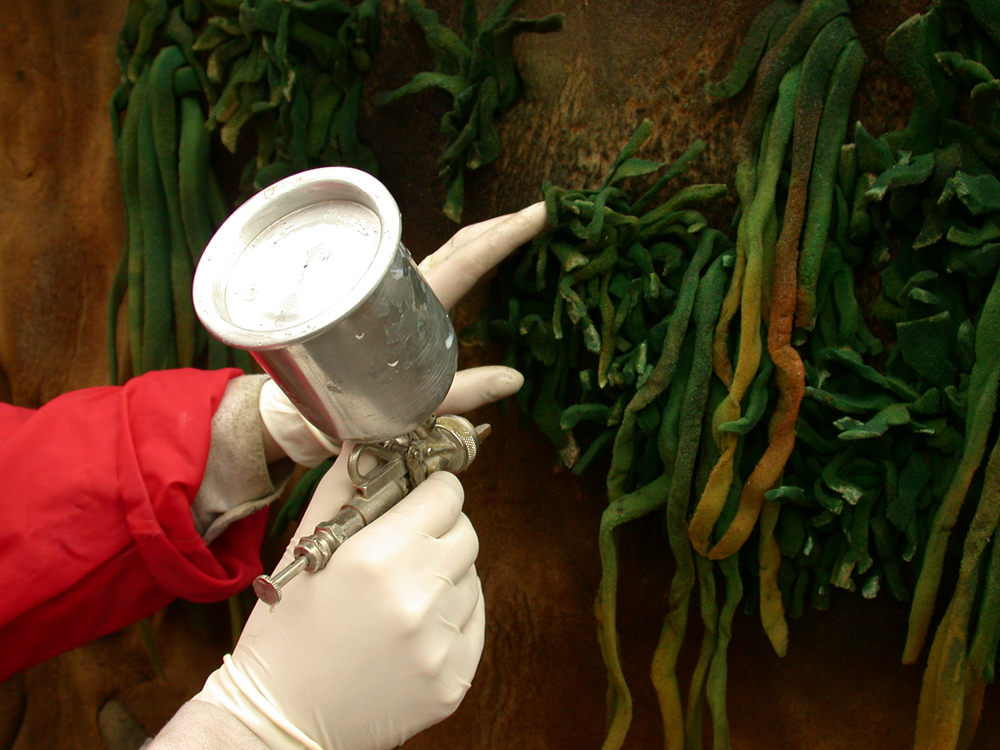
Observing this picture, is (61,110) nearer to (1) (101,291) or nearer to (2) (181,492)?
(1) (101,291)

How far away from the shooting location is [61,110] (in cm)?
134

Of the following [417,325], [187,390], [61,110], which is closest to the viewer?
[417,325]

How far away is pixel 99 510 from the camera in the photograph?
→ 2.85 feet

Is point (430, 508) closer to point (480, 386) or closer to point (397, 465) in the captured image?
point (397, 465)

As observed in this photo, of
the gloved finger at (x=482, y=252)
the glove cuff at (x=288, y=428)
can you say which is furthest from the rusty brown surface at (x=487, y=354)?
the glove cuff at (x=288, y=428)

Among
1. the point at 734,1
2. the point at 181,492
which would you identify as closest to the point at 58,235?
the point at 181,492

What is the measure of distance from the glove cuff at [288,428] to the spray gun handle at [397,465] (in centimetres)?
19

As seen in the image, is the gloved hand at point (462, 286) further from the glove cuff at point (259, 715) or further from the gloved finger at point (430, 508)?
the glove cuff at point (259, 715)

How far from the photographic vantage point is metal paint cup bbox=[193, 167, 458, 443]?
0.59 m

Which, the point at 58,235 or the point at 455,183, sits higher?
the point at 455,183

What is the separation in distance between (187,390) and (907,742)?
0.99 m

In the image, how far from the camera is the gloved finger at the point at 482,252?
945 millimetres

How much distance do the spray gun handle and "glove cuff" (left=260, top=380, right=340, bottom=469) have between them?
0.19 meters

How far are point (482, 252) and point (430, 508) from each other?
13.2 inches
